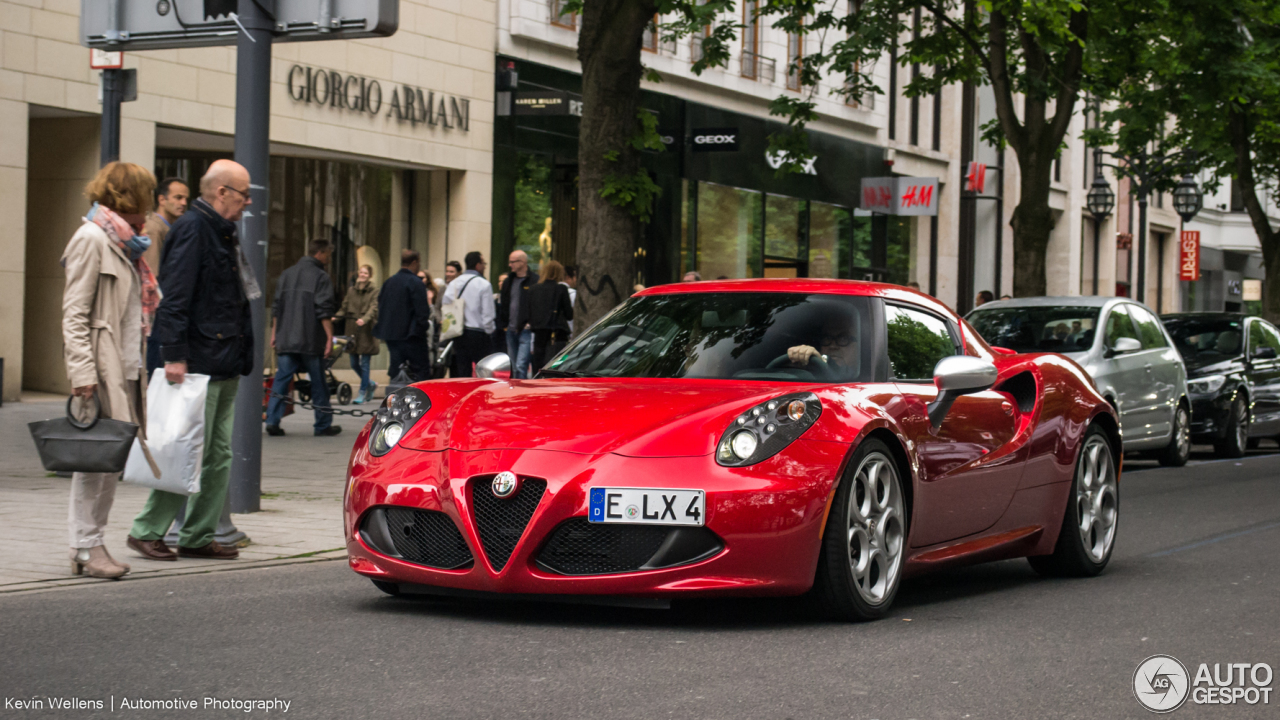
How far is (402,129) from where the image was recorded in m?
23.0

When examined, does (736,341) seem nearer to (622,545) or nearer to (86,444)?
(622,545)

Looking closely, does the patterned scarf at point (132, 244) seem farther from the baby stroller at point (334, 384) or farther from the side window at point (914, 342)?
the baby stroller at point (334, 384)

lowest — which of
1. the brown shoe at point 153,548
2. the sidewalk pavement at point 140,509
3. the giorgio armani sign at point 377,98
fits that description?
the sidewalk pavement at point 140,509

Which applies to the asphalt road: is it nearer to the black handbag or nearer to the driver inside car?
the black handbag

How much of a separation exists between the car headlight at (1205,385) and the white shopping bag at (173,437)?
1288 cm

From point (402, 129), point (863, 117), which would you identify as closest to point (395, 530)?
point (402, 129)

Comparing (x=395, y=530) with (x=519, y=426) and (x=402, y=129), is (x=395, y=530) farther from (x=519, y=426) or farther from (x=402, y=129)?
(x=402, y=129)

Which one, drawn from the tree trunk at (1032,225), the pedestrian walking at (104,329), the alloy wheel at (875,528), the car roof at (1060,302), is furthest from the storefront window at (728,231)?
the alloy wheel at (875,528)

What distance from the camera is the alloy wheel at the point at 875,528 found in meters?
5.99

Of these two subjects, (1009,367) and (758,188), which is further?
(758,188)

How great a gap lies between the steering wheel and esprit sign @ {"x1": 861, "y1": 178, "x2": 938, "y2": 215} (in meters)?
27.2

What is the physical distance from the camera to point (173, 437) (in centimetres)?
707

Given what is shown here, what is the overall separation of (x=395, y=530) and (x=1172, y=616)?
305 centimetres

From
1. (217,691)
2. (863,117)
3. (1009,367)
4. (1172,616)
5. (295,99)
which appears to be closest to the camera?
(217,691)
